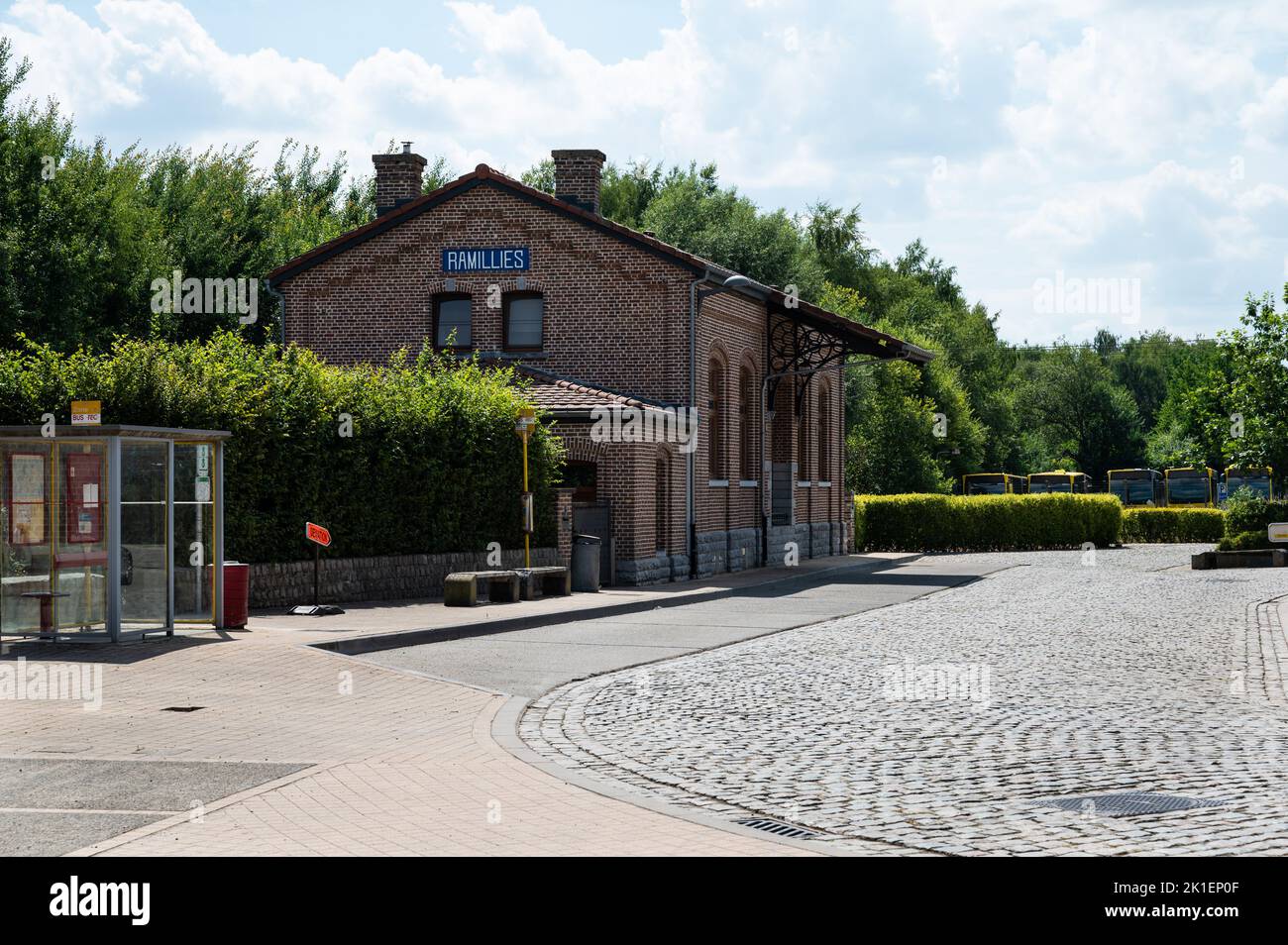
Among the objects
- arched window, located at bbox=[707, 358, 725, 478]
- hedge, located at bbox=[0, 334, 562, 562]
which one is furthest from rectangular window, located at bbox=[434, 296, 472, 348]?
hedge, located at bbox=[0, 334, 562, 562]

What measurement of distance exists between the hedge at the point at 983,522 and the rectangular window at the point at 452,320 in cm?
1800

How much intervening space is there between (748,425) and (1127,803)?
28.2 metres

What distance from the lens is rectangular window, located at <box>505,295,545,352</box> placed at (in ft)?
105

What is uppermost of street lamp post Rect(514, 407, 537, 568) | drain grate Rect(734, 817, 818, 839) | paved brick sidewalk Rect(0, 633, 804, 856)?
street lamp post Rect(514, 407, 537, 568)

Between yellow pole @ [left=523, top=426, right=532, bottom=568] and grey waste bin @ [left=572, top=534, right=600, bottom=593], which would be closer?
yellow pole @ [left=523, top=426, right=532, bottom=568]

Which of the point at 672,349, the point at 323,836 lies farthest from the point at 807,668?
the point at 672,349

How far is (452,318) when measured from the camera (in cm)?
3247

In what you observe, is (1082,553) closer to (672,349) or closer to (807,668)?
(672,349)

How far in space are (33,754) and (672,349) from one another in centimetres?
2185

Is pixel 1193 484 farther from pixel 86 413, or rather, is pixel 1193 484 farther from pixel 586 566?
pixel 86 413

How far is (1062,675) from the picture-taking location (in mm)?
13773

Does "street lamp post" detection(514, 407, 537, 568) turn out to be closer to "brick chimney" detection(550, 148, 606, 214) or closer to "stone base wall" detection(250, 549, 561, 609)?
A: "stone base wall" detection(250, 549, 561, 609)

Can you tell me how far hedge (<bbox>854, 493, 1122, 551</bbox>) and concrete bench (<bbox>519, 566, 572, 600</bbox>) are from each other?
2309cm

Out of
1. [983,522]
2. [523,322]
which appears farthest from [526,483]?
[983,522]
